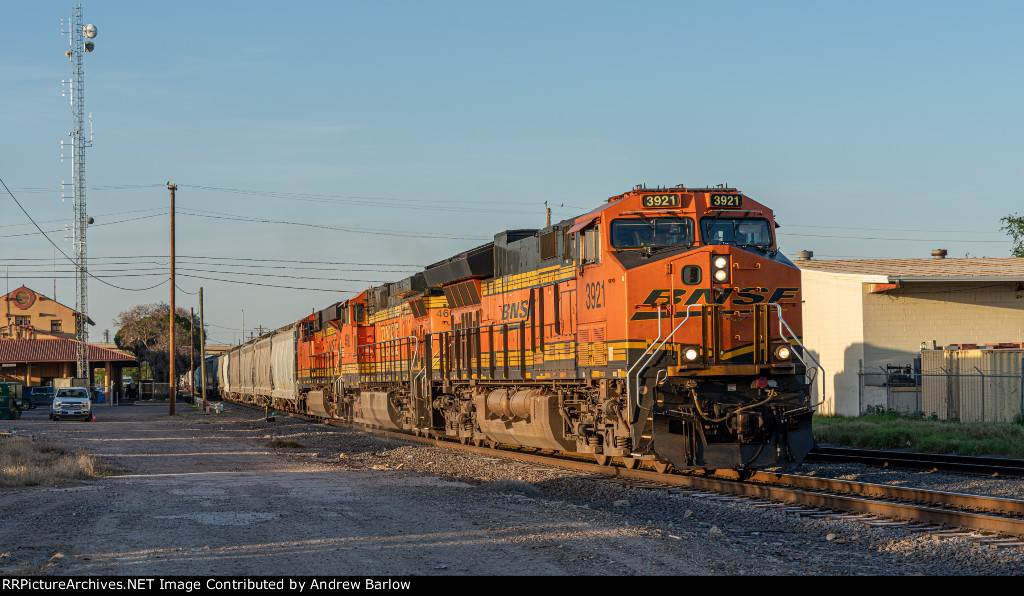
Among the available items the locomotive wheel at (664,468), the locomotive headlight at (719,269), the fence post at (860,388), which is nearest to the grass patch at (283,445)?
the locomotive wheel at (664,468)

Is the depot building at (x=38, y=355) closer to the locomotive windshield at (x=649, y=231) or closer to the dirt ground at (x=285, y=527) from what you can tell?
the dirt ground at (x=285, y=527)

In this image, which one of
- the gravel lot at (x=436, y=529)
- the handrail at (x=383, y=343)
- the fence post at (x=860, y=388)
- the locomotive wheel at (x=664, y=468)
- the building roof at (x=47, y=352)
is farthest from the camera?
the building roof at (x=47, y=352)

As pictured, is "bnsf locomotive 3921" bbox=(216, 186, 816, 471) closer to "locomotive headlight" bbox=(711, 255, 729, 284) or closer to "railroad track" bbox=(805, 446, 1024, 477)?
"locomotive headlight" bbox=(711, 255, 729, 284)

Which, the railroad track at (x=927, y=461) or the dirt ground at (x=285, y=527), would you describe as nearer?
the dirt ground at (x=285, y=527)

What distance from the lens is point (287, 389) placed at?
4759 cm

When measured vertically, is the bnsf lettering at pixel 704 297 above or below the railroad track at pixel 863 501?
above

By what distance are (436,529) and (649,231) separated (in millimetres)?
6325

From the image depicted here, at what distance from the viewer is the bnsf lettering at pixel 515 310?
18614 millimetres

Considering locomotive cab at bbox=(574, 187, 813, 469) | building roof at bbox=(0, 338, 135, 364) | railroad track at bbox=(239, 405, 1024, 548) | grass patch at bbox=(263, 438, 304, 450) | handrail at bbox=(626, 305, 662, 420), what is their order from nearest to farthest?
1. railroad track at bbox=(239, 405, 1024, 548)
2. locomotive cab at bbox=(574, 187, 813, 469)
3. handrail at bbox=(626, 305, 662, 420)
4. grass patch at bbox=(263, 438, 304, 450)
5. building roof at bbox=(0, 338, 135, 364)

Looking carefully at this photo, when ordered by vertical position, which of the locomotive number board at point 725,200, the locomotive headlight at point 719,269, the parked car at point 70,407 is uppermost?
the locomotive number board at point 725,200

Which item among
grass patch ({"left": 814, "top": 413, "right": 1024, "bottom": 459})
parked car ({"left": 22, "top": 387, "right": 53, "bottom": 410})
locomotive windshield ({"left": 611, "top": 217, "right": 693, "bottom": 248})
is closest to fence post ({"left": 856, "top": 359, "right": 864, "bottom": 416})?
grass patch ({"left": 814, "top": 413, "right": 1024, "bottom": 459})

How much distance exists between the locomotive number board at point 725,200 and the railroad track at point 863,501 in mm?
4165

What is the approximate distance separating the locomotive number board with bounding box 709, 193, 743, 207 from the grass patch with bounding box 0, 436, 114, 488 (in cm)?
1165

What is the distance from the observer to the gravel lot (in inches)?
330
